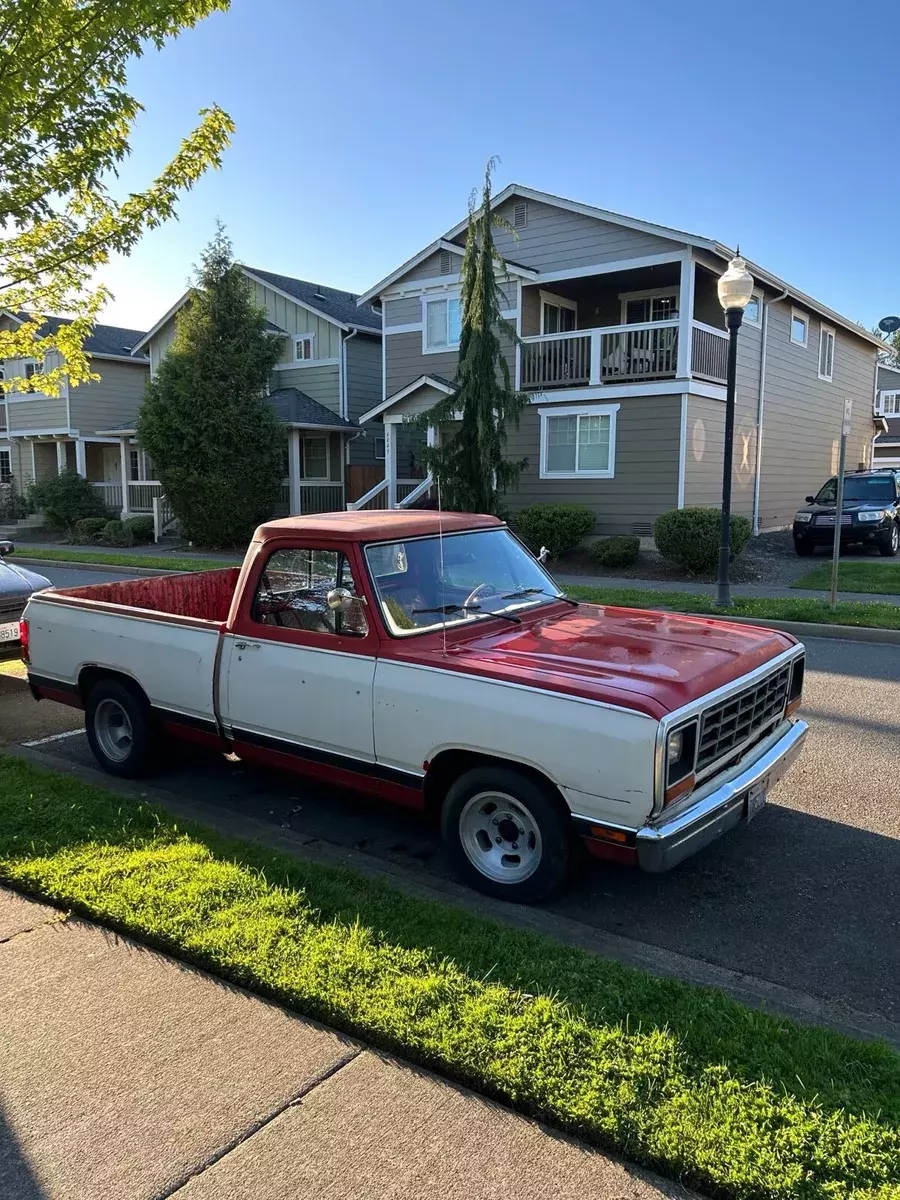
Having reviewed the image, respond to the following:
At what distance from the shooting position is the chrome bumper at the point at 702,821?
3.39m

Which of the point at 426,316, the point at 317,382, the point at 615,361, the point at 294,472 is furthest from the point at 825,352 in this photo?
the point at 294,472

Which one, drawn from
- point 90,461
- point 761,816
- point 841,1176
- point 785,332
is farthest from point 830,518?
point 90,461

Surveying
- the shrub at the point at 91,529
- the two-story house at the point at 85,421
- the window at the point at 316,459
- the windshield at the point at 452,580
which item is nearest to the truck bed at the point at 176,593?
the windshield at the point at 452,580

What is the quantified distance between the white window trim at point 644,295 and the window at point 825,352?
277 inches

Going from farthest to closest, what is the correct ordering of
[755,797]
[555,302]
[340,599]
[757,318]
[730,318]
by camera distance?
[757,318]
[555,302]
[730,318]
[340,599]
[755,797]

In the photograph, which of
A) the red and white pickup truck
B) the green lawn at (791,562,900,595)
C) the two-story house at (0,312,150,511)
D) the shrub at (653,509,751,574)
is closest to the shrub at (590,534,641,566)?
the shrub at (653,509,751,574)

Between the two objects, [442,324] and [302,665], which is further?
[442,324]

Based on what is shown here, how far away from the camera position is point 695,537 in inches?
615

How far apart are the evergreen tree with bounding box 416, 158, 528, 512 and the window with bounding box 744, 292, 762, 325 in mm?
7125

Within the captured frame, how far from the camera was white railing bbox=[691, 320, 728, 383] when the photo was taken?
1811 centimetres

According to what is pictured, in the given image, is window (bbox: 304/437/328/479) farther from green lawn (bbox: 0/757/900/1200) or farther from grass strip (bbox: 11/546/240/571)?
green lawn (bbox: 0/757/900/1200)

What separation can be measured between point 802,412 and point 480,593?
22826 mm

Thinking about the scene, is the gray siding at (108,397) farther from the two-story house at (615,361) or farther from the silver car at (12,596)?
the silver car at (12,596)

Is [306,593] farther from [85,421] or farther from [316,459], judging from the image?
[85,421]
